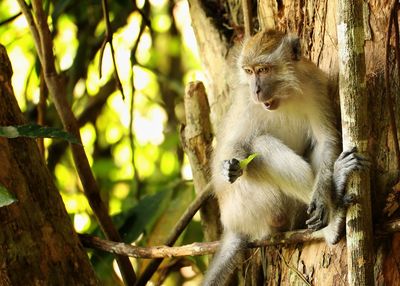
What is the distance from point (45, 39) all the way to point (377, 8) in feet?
6.40

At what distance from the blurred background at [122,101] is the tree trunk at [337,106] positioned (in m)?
1.27

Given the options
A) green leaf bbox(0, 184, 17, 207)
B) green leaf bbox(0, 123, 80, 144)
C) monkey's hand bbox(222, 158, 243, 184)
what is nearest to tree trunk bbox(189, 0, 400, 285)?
monkey's hand bbox(222, 158, 243, 184)

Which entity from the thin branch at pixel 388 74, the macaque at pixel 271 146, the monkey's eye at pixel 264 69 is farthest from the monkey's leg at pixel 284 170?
the thin branch at pixel 388 74

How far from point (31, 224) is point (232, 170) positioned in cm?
104

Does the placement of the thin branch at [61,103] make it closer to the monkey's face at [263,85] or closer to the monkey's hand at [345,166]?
the monkey's face at [263,85]

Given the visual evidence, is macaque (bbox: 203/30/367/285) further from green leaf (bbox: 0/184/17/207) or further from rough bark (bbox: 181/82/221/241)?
green leaf (bbox: 0/184/17/207)

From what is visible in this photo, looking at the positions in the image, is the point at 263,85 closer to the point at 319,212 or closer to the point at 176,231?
the point at 319,212

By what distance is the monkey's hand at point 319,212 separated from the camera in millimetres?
3598

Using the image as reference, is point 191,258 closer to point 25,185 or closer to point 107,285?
point 107,285

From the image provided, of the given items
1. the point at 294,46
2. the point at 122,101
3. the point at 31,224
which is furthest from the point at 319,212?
the point at 122,101

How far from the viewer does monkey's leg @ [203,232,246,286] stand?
4.23 m

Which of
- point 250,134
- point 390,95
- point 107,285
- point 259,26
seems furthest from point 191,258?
point 390,95

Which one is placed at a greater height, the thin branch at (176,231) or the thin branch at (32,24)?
the thin branch at (32,24)

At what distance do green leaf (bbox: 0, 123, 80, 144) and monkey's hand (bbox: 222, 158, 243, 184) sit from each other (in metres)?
0.79
